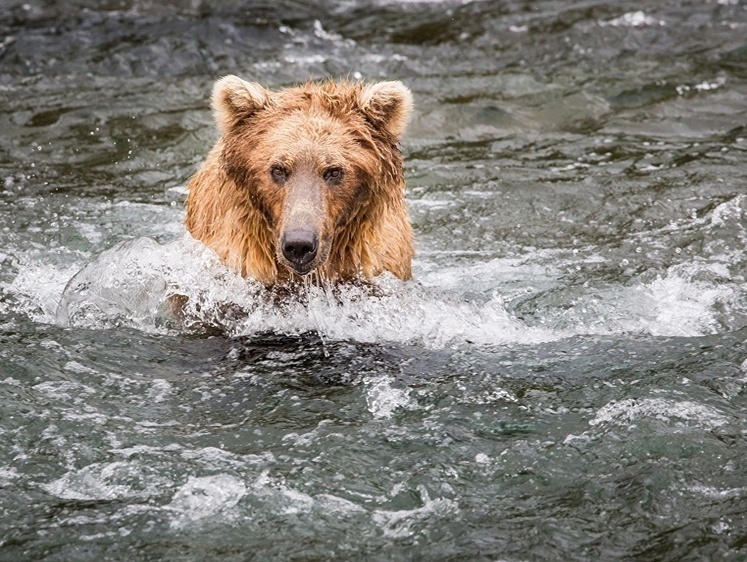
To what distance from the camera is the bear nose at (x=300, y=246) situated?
5.81 metres

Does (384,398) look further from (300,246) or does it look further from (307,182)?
(307,182)

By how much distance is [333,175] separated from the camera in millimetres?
6203

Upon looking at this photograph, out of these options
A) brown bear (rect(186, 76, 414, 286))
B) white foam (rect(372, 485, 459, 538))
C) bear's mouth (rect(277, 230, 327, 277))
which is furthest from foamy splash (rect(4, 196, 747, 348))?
white foam (rect(372, 485, 459, 538))

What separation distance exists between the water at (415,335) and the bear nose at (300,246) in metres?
0.70

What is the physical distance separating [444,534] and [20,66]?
8.41m

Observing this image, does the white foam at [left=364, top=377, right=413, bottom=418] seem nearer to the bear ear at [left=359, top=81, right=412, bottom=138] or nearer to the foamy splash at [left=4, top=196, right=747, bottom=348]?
the foamy splash at [left=4, top=196, right=747, bottom=348]

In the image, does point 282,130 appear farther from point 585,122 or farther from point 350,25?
point 350,25

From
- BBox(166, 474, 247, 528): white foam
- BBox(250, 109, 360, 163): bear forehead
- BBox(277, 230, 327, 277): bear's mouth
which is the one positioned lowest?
BBox(166, 474, 247, 528): white foam

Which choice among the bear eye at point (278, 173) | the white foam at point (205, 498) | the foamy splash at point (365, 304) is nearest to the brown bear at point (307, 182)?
the bear eye at point (278, 173)

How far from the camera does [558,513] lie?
15.9 feet

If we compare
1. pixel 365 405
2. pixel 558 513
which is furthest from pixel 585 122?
pixel 558 513

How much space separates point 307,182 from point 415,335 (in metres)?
1.24

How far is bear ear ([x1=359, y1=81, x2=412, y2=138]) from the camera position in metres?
6.35

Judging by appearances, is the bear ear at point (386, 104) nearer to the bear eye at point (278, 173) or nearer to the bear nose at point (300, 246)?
the bear eye at point (278, 173)
